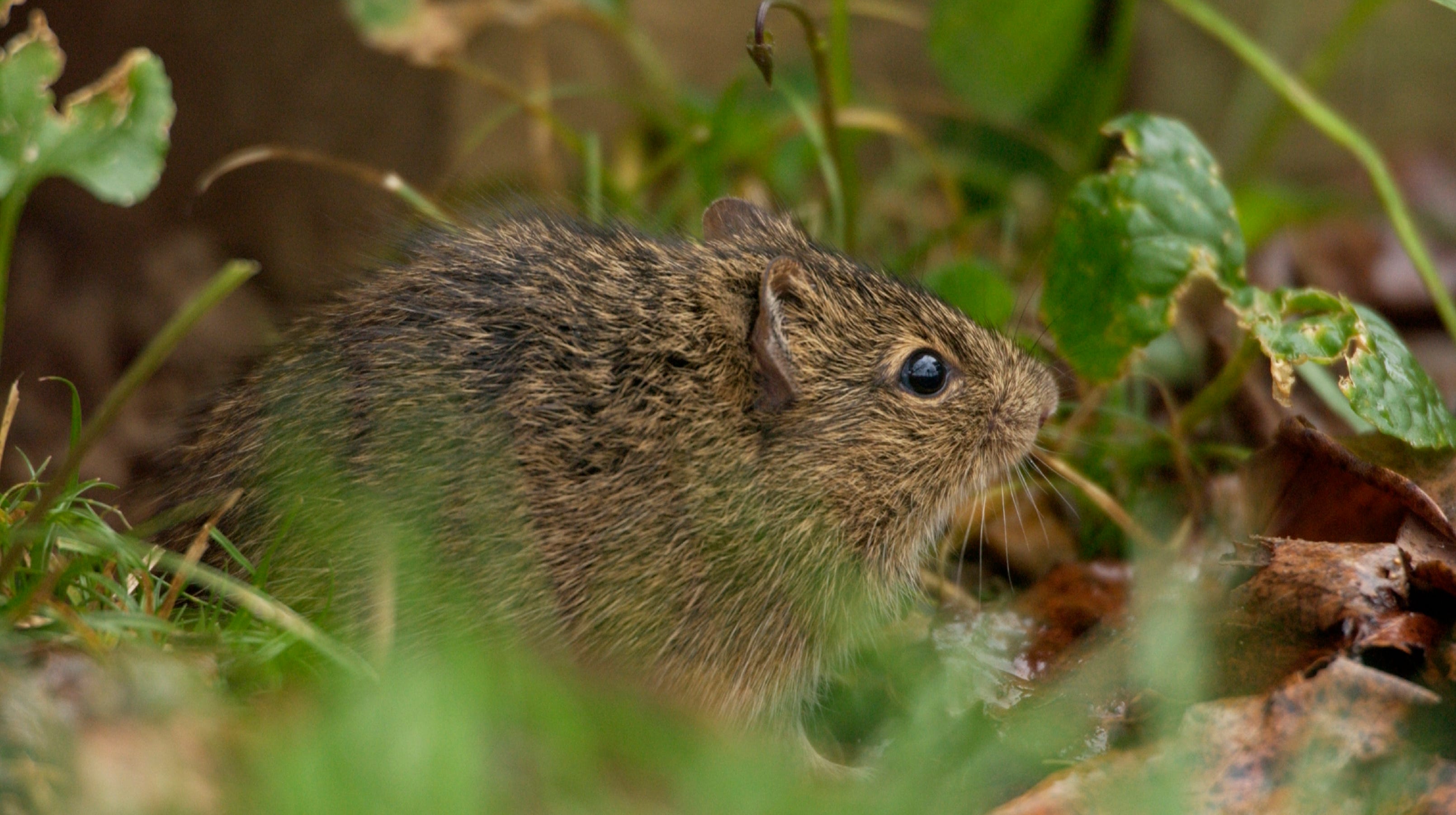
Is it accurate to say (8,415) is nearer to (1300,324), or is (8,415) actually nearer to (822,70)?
(822,70)

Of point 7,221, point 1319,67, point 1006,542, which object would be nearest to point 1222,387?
point 1006,542

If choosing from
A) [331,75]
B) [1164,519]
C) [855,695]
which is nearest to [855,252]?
[1164,519]

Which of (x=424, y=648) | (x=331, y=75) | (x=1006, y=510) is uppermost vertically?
(x=331, y=75)

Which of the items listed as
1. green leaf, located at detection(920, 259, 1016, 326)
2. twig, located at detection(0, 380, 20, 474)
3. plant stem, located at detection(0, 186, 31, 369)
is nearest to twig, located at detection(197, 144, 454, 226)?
twig, located at detection(0, 380, 20, 474)

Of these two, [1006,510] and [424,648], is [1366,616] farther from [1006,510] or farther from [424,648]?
[424,648]

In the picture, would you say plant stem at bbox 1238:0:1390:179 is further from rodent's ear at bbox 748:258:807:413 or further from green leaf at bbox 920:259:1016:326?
rodent's ear at bbox 748:258:807:413

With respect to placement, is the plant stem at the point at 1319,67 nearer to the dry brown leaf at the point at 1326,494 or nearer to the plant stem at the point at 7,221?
the dry brown leaf at the point at 1326,494

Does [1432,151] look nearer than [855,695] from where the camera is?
No
